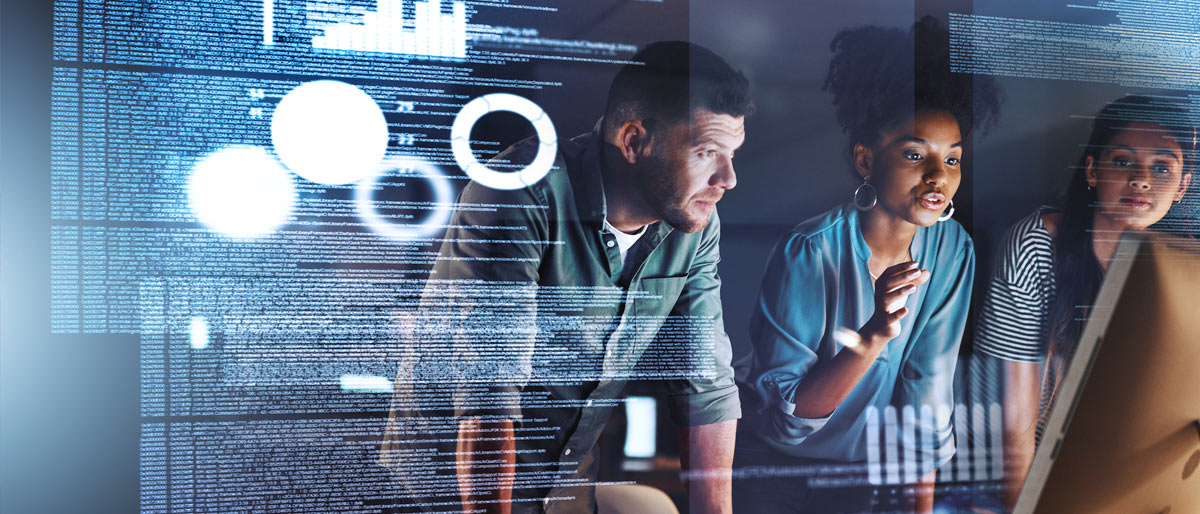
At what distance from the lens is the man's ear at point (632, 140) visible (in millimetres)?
2004

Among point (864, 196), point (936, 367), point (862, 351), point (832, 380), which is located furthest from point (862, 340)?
point (864, 196)

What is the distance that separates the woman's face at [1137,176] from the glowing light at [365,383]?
2098 millimetres

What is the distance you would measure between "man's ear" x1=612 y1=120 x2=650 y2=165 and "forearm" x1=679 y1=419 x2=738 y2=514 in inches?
28.5

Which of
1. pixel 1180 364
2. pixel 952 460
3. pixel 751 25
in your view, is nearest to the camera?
pixel 1180 364

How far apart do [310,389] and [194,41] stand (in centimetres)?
84

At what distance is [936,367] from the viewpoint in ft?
7.33

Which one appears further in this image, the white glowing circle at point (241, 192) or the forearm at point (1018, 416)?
the forearm at point (1018, 416)

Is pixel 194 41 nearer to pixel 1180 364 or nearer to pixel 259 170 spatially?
pixel 259 170

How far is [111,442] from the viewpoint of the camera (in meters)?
1.75

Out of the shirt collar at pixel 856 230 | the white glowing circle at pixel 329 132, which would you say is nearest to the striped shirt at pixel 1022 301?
the shirt collar at pixel 856 230

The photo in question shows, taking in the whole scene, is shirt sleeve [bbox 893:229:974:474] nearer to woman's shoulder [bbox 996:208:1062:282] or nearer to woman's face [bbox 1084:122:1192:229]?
woman's shoulder [bbox 996:208:1062:282]

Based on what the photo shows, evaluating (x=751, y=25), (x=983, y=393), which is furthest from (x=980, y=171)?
(x=751, y=25)

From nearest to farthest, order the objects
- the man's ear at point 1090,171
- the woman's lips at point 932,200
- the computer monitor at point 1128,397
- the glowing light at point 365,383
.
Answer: the computer monitor at point 1128,397 < the glowing light at point 365,383 < the woman's lips at point 932,200 < the man's ear at point 1090,171

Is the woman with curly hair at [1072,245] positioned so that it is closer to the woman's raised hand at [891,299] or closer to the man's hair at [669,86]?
the woman's raised hand at [891,299]
